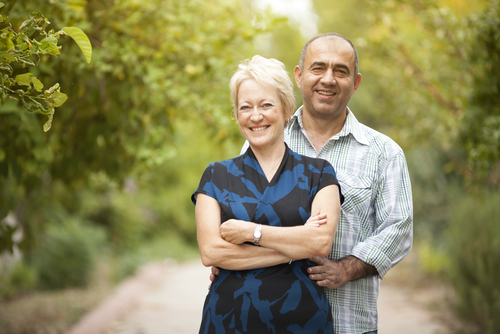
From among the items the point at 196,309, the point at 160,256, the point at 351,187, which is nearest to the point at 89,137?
the point at 351,187

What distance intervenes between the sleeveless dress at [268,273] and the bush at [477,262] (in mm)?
3685

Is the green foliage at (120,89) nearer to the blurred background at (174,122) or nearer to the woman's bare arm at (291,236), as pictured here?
the blurred background at (174,122)

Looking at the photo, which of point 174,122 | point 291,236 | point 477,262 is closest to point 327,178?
point 291,236

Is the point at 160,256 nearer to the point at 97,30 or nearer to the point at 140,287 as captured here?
the point at 140,287

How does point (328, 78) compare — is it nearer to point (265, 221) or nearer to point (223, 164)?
point (223, 164)

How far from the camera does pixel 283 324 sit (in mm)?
1920

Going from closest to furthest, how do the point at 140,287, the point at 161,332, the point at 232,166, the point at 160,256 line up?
the point at 232,166 → the point at 161,332 → the point at 140,287 → the point at 160,256

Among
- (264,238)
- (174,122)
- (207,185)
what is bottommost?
(264,238)

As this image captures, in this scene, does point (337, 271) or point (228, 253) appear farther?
point (337, 271)

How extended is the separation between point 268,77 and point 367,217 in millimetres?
826

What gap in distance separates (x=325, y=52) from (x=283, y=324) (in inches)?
51.0

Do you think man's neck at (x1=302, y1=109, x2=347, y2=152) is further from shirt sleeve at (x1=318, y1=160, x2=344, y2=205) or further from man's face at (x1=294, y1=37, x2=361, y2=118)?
shirt sleeve at (x1=318, y1=160, x2=344, y2=205)

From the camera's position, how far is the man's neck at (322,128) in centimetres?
242

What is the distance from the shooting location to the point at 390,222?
7.36 feet
